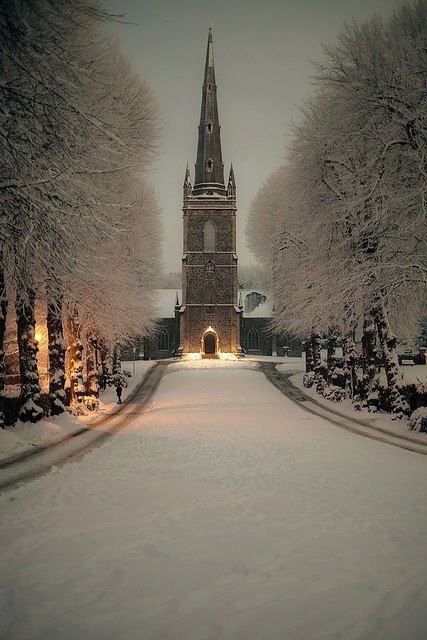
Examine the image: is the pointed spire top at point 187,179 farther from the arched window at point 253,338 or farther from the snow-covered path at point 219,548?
the snow-covered path at point 219,548

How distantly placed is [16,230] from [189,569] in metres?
7.01

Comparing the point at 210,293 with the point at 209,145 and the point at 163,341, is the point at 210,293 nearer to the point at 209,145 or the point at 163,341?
the point at 163,341

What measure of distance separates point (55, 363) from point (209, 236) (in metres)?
44.0

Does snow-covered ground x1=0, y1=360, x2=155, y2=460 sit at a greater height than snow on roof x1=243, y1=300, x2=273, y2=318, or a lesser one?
lesser

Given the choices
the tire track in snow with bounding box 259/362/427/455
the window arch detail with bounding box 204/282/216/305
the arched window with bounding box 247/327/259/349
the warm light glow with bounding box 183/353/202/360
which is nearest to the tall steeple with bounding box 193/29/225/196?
the window arch detail with bounding box 204/282/216/305

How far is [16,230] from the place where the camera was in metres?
9.50

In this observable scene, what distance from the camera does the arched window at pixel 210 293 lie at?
2420 inches

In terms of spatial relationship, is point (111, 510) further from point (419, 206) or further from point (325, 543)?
point (419, 206)

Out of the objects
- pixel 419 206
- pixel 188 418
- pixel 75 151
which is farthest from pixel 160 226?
pixel 75 151

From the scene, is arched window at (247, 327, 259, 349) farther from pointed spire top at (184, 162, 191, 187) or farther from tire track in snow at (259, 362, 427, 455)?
tire track in snow at (259, 362, 427, 455)

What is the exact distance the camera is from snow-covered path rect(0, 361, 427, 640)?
4645mm

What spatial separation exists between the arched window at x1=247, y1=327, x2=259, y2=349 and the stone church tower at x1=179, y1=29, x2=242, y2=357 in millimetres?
8544

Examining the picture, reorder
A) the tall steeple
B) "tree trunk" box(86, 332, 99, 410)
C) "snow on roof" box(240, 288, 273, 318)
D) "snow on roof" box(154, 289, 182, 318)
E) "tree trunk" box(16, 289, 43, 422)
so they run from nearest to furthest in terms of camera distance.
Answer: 1. "tree trunk" box(16, 289, 43, 422)
2. "tree trunk" box(86, 332, 99, 410)
3. the tall steeple
4. "snow on roof" box(154, 289, 182, 318)
5. "snow on roof" box(240, 288, 273, 318)

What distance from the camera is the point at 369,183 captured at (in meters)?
15.8
